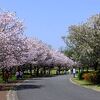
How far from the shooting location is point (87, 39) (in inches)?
1860

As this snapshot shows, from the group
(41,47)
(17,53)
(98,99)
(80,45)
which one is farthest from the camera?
(41,47)

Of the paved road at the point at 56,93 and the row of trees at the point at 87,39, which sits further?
the row of trees at the point at 87,39

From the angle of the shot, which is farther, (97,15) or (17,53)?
(97,15)

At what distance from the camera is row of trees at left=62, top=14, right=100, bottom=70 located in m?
46.5

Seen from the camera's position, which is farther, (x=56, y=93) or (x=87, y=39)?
(x=87, y=39)

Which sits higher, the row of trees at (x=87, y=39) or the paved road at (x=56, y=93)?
the row of trees at (x=87, y=39)

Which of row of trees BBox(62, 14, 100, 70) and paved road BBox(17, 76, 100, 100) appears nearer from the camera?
paved road BBox(17, 76, 100, 100)

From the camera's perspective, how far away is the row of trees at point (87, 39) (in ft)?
153

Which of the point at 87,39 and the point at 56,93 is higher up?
the point at 87,39

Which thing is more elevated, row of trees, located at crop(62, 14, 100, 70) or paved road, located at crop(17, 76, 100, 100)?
row of trees, located at crop(62, 14, 100, 70)

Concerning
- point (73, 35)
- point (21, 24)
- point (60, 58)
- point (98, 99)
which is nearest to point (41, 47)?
point (60, 58)

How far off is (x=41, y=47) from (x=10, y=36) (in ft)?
165

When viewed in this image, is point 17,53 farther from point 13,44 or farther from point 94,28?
point 94,28

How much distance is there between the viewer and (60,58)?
12244 cm
